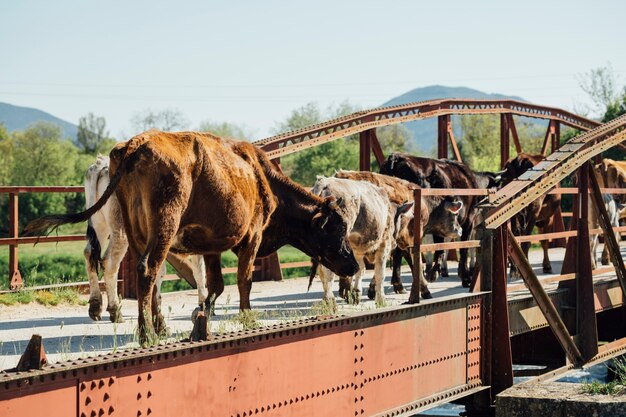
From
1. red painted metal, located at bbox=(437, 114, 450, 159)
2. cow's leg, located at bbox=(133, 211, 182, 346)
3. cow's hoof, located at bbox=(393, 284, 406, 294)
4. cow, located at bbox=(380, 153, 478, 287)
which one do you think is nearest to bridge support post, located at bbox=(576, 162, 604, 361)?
cow's hoof, located at bbox=(393, 284, 406, 294)

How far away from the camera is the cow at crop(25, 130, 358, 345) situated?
361 inches

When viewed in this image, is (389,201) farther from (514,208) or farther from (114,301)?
(114,301)

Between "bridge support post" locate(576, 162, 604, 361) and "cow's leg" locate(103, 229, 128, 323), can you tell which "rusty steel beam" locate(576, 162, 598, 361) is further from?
"cow's leg" locate(103, 229, 128, 323)

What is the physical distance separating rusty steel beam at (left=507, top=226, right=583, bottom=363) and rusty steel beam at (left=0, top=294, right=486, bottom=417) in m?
0.65

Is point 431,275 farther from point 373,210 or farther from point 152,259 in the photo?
point 152,259

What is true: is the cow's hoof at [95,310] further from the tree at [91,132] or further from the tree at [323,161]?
the tree at [91,132]

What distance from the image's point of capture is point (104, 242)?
12.2m

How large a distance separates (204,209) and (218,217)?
0.22 metres

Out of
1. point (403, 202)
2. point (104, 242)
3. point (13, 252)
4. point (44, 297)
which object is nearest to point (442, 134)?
point (403, 202)

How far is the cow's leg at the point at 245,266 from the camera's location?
10680mm

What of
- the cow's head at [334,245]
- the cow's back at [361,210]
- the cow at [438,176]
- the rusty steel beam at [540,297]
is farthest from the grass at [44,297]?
the rusty steel beam at [540,297]

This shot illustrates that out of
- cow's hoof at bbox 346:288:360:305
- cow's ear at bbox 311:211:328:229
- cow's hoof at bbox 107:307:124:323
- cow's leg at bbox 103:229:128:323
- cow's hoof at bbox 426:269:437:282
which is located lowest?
cow's hoof at bbox 107:307:124:323

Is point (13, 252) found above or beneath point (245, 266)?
above

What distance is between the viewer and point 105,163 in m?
12.2
